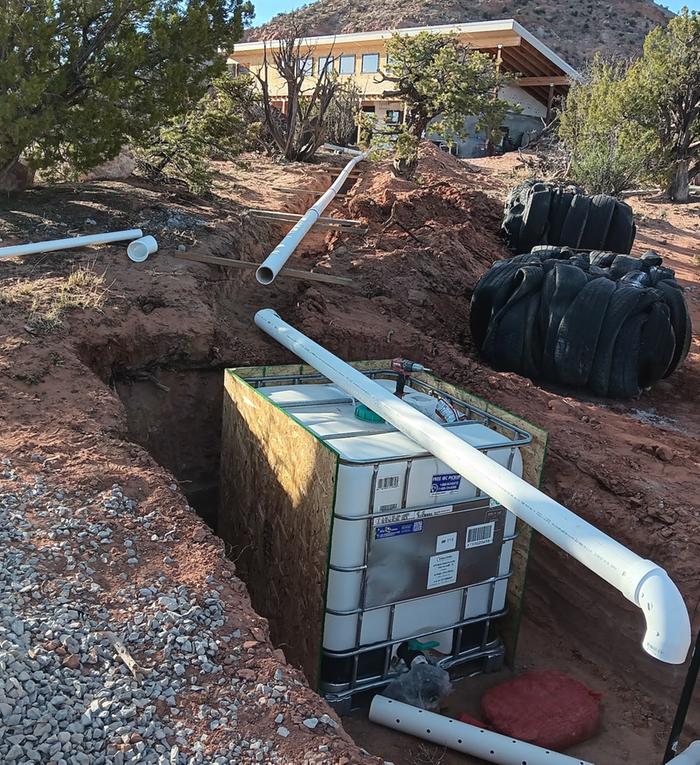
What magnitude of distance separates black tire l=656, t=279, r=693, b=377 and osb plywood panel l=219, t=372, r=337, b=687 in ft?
15.5

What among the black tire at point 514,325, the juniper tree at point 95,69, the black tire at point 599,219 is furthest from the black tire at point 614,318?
the juniper tree at point 95,69

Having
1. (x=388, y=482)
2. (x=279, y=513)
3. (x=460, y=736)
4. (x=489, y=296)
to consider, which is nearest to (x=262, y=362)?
(x=279, y=513)

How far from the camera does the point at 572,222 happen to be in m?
12.0

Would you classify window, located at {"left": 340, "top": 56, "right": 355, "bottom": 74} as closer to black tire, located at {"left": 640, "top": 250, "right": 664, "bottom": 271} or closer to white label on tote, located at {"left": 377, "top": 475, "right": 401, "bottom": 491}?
black tire, located at {"left": 640, "top": 250, "right": 664, "bottom": 271}

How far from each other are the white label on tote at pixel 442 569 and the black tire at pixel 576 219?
28.7 feet

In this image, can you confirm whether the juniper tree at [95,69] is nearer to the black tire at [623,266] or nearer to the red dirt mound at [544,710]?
the black tire at [623,266]

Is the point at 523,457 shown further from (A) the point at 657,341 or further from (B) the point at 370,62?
(B) the point at 370,62

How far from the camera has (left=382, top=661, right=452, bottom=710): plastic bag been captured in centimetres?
475

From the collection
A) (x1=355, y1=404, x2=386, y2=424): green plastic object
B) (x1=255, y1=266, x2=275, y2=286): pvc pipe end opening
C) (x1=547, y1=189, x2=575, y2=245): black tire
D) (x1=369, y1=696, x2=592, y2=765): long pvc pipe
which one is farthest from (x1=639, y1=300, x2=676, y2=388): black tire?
(x1=547, y1=189, x2=575, y2=245): black tire

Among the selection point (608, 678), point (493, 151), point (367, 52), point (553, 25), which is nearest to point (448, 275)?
point (608, 678)

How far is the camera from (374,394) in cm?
472

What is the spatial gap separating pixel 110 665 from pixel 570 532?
78.0 inches

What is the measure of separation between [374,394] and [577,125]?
67.7ft

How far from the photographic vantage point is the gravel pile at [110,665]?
257 centimetres
